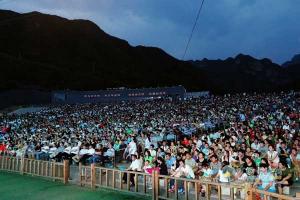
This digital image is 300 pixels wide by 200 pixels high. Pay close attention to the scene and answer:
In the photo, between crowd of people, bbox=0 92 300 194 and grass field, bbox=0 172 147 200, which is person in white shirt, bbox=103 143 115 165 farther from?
grass field, bbox=0 172 147 200

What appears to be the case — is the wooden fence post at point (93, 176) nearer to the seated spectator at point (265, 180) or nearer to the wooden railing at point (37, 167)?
the wooden railing at point (37, 167)

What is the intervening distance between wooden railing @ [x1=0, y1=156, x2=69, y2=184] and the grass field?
279 millimetres

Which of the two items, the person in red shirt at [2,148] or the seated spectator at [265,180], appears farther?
the person in red shirt at [2,148]

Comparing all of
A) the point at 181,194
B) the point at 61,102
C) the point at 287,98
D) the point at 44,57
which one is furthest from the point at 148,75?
the point at 181,194

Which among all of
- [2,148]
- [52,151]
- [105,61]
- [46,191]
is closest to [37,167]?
[46,191]

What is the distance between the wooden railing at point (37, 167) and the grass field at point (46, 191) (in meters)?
0.28

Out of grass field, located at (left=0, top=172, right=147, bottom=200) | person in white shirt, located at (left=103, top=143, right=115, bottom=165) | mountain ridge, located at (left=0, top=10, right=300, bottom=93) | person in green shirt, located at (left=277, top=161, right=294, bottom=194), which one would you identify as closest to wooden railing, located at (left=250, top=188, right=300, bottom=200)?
person in green shirt, located at (left=277, top=161, right=294, bottom=194)

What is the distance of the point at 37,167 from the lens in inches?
598

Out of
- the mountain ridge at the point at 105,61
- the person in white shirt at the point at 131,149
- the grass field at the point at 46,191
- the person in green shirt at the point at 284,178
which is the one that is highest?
the mountain ridge at the point at 105,61

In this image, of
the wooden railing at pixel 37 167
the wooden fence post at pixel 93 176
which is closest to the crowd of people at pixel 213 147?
the wooden railing at pixel 37 167

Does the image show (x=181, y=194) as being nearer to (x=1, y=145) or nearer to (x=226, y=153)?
(x=226, y=153)

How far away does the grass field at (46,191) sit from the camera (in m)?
11.3

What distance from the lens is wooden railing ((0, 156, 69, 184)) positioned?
13.7 metres

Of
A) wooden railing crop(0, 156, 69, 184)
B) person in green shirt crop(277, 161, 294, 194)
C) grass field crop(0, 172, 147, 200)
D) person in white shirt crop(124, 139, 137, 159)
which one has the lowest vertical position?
grass field crop(0, 172, 147, 200)
